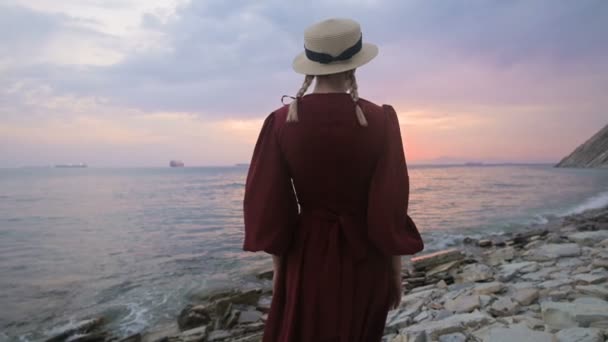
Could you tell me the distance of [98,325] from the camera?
24.0 ft

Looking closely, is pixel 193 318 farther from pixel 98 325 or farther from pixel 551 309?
pixel 551 309

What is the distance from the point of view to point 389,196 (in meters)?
2.04

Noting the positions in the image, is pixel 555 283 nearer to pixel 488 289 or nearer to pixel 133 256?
pixel 488 289

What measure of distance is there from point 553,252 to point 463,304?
4596mm

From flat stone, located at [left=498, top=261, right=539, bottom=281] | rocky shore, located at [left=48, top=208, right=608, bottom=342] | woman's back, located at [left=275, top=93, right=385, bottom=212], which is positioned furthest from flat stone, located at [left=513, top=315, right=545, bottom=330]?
woman's back, located at [left=275, top=93, right=385, bottom=212]

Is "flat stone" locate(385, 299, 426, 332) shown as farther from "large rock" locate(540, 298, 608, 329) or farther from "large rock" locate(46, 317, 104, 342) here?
"large rock" locate(46, 317, 104, 342)

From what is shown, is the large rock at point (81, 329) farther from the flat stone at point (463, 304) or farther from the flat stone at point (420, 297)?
the flat stone at point (463, 304)

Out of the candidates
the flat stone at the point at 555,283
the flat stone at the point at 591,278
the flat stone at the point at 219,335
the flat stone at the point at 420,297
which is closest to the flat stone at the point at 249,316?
the flat stone at the point at 219,335

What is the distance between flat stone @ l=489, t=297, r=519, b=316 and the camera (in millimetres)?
4866

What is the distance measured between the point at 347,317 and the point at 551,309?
11.1ft

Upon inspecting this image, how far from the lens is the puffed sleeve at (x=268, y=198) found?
6.80ft

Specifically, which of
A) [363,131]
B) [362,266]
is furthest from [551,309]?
[363,131]

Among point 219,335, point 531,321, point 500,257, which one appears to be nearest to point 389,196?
point 531,321

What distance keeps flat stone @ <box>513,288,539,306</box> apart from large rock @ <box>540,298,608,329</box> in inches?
16.8
